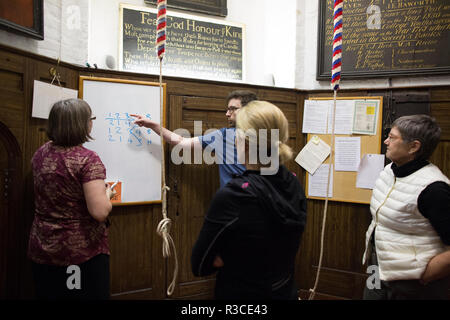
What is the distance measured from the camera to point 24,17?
182cm

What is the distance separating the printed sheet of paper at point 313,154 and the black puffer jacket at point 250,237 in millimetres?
1671

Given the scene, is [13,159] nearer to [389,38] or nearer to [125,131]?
[125,131]

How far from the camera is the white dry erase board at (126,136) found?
2.11 meters

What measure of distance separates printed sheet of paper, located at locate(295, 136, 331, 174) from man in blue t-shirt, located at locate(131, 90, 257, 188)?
836 mm

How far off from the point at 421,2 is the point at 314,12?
0.81 m

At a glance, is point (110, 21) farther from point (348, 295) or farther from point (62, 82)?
point (348, 295)

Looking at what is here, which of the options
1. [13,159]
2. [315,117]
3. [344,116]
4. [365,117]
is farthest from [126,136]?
[365,117]

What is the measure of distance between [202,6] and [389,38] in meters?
1.59

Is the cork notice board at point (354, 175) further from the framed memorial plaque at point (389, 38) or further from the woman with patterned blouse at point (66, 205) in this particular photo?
the woman with patterned blouse at point (66, 205)

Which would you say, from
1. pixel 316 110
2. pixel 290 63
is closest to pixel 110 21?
pixel 290 63

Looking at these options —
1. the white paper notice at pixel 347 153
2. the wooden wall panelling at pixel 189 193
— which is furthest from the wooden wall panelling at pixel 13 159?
the white paper notice at pixel 347 153

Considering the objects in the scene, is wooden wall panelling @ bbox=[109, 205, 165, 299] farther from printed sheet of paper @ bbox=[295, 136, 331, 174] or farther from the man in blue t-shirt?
printed sheet of paper @ bbox=[295, 136, 331, 174]

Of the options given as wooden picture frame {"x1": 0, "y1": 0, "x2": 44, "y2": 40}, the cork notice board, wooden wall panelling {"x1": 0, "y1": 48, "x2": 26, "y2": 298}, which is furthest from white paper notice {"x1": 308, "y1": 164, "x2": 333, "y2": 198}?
wooden picture frame {"x1": 0, "y1": 0, "x2": 44, "y2": 40}

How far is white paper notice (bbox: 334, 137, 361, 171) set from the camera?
8.46 feet
